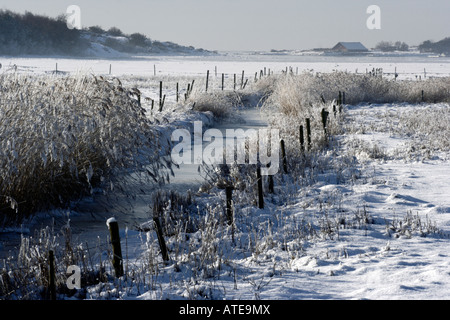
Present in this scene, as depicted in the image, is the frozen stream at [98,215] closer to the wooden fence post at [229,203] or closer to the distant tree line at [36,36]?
the wooden fence post at [229,203]

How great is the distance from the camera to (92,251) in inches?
223

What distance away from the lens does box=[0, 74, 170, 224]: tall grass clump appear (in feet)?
21.2

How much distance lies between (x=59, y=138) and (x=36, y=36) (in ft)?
273

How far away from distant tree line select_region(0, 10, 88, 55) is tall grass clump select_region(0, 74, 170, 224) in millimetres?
76508

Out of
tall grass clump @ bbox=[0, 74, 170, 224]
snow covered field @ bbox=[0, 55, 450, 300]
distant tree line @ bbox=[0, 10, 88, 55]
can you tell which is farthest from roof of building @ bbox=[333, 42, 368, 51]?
tall grass clump @ bbox=[0, 74, 170, 224]

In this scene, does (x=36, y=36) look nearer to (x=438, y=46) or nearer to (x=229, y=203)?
(x=229, y=203)

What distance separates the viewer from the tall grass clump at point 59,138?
→ 6.47 meters

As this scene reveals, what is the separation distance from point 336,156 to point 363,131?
3.15m

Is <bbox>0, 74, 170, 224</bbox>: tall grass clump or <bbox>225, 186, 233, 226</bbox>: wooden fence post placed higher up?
<bbox>0, 74, 170, 224</bbox>: tall grass clump
